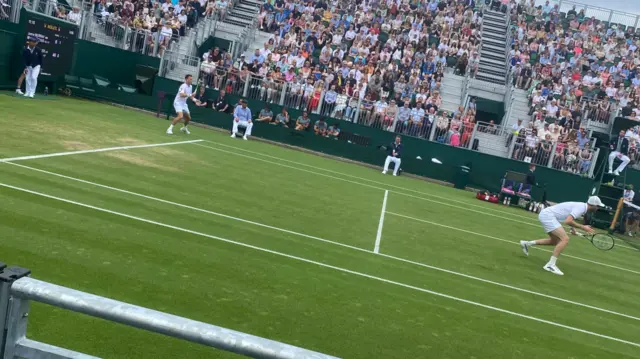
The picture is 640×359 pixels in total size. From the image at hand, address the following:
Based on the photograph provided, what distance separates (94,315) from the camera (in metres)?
2.56

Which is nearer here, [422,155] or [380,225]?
[380,225]

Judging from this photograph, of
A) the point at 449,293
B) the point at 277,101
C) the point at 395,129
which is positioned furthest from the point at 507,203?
the point at 449,293

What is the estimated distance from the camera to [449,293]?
9.42 m

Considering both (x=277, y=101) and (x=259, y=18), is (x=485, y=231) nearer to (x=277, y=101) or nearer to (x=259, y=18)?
(x=277, y=101)

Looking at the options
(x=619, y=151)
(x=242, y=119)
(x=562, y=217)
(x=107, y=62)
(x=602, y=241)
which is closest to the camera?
(x=562, y=217)

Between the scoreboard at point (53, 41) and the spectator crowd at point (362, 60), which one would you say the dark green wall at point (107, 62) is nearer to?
the scoreboard at point (53, 41)

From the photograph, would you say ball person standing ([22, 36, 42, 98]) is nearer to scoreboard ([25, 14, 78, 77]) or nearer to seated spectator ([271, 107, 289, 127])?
scoreboard ([25, 14, 78, 77])

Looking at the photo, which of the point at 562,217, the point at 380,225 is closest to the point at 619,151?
the point at 562,217

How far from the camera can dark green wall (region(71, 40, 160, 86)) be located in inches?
1131

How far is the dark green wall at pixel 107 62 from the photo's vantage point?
28.7 m

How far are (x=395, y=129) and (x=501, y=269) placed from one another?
55.5 ft

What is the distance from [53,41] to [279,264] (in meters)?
20.0

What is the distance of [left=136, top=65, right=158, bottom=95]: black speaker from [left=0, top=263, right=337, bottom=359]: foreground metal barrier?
29.1 meters

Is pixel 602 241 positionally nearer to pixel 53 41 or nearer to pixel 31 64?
pixel 31 64
